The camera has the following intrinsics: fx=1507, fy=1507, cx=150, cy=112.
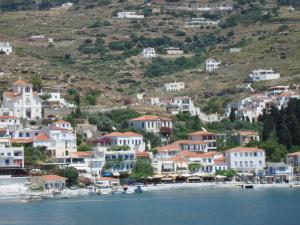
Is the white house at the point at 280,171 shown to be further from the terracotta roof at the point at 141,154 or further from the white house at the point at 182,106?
the white house at the point at 182,106

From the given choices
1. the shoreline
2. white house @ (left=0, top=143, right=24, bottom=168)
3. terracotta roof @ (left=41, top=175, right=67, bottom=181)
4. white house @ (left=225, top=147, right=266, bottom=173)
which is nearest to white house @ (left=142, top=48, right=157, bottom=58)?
white house @ (left=225, top=147, right=266, bottom=173)

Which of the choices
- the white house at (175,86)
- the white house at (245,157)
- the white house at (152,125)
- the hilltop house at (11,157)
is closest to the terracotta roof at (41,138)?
the hilltop house at (11,157)

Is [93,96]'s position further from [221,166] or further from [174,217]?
[174,217]

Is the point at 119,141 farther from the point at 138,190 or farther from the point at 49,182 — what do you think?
the point at 49,182

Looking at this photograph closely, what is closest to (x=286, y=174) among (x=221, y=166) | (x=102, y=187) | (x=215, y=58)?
(x=221, y=166)

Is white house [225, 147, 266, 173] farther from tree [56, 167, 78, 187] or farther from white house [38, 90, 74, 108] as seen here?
white house [38, 90, 74, 108]
